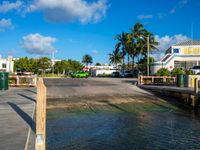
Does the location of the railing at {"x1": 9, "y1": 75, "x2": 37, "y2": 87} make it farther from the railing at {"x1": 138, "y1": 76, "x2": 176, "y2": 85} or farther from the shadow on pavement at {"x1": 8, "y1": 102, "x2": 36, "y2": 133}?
the shadow on pavement at {"x1": 8, "y1": 102, "x2": 36, "y2": 133}

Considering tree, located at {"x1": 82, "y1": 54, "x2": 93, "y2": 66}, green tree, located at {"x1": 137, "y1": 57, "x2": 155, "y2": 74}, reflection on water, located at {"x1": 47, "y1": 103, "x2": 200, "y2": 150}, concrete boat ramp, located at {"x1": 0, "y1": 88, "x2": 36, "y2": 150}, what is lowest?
reflection on water, located at {"x1": 47, "y1": 103, "x2": 200, "y2": 150}

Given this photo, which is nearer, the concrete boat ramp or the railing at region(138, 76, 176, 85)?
the concrete boat ramp

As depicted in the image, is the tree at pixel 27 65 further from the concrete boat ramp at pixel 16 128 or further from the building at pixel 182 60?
the concrete boat ramp at pixel 16 128

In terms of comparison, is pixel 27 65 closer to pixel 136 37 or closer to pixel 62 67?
pixel 62 67

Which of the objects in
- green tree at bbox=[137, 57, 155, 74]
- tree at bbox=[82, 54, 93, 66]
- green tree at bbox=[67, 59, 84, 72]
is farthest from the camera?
tree at bbox=[82, 54, 93, 66]

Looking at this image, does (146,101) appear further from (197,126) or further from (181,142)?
(181,142)

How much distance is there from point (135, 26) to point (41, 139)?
7229 centimetres

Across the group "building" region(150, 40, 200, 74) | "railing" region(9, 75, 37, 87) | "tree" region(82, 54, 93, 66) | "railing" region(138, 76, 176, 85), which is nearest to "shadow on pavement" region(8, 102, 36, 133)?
"railing" region(9, 75, 37, 87)

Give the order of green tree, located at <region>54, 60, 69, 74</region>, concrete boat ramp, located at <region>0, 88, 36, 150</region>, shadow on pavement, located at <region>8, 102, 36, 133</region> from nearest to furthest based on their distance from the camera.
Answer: concrete boat ramp, located at <region>0, 88, 36, 150</region>
shadow on pavement, located at <region>8, 102, 36, 133</region>
green tree, located at <region>54, 60, 69, 74</region>

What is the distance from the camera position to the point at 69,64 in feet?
430

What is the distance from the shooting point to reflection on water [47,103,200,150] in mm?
10000

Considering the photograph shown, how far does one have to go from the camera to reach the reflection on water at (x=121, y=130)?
10000 millimetres

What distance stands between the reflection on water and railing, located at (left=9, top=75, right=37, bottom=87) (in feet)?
51.3

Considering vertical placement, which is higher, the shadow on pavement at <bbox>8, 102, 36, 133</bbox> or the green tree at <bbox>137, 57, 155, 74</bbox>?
the green tree at <bbox>137, 57, 155, 74</bbox>
